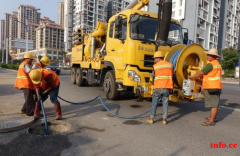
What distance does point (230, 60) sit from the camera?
29.6 m

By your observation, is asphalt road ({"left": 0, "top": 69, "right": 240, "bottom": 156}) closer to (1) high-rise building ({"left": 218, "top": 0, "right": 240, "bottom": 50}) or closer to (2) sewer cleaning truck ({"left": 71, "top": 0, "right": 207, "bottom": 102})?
(2) sewer cleaning truck ({"left": 71, "top": 0, "right": 207, "bottom": 102})

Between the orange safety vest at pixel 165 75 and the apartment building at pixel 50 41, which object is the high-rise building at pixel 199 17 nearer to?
the orange safety vest at pixel 165 75

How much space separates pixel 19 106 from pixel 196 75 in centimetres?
504

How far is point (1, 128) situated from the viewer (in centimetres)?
360

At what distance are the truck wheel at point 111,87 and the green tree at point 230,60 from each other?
93.8 ft

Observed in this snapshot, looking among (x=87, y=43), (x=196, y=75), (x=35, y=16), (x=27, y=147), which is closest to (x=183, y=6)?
(x=35, y=16)

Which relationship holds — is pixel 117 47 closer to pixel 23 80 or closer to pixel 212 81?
pixel 23 80

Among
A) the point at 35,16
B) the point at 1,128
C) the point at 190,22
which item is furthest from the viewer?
the point at 35,16

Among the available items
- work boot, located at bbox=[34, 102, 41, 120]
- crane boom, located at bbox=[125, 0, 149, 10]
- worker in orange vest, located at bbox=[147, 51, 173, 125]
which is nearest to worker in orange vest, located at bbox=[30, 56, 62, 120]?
work boot, located at bbox=[34, 102, 41, 120]

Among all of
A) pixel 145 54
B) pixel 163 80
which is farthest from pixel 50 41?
pixel 163 80

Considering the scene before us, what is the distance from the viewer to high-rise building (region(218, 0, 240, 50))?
55.6 meters

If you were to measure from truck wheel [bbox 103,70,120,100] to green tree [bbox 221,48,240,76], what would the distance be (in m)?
28.6

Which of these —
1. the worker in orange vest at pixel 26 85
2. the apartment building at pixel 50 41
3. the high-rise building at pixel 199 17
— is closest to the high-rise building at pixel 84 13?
the apartment building at pixel 50 41

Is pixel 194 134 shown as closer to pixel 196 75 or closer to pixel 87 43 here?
pixel 196 75
